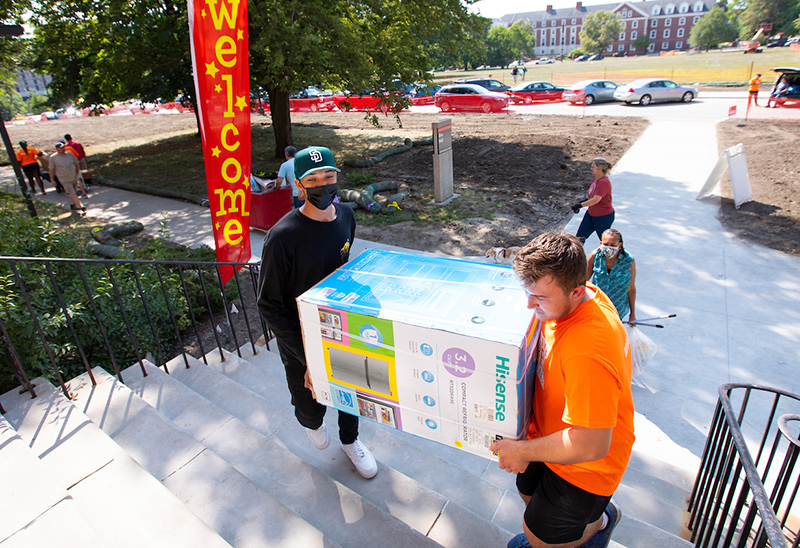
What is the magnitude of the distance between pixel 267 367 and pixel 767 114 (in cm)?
2098

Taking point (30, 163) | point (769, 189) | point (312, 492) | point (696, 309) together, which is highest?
point (30, 163)

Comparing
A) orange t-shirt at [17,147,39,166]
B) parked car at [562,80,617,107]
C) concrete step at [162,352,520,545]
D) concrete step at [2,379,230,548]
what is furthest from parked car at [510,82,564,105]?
concrete step at [2,379,230,548]

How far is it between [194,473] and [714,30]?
4018 inches

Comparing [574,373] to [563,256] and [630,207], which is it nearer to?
[563,256]

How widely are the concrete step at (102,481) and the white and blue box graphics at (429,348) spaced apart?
0.90m

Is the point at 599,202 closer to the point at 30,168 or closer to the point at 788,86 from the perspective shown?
the point at 30,168

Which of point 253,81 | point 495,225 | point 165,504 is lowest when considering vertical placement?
point 495,225

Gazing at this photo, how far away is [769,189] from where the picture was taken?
31.4 ft

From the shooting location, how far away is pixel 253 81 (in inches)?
531

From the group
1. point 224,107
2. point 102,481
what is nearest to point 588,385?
point 102,481

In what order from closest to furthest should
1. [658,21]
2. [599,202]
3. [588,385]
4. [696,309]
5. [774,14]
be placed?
[588,385], [696,309], [599,202], [774,14], [658,21]

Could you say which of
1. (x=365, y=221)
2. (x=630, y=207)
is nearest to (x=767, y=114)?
(x=630, y=207)

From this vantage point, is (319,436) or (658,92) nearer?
(319,436)

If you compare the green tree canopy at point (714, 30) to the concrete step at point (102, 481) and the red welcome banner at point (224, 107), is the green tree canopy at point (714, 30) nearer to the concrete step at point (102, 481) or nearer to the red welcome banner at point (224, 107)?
the red welcome banner at point (224, 107)
